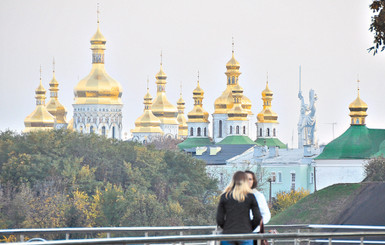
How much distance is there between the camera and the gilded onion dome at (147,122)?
144 m

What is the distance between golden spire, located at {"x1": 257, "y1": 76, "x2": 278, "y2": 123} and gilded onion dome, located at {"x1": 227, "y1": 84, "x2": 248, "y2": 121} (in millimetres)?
4688

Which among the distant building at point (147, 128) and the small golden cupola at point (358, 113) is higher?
the distant building at point (147, 128)

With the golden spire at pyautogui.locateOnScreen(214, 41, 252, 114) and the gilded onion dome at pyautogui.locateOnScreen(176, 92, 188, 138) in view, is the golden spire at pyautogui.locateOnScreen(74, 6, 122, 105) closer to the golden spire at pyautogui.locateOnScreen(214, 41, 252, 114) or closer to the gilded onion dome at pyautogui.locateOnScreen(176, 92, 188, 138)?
the golden spire at pyautogui.locateOnScreen(214, 41, 252, 114)

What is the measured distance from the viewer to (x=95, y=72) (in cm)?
13700

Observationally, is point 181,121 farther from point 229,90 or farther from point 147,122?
point 229,90

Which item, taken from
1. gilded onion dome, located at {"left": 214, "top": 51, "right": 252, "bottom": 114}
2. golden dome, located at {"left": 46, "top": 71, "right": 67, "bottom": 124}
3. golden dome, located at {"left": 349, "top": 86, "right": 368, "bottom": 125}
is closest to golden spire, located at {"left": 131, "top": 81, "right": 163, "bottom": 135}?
golden dome, located at {"left": 46, "top": 71, "right": 67, "bottom": 124}

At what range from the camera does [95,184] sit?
68438 millimetres

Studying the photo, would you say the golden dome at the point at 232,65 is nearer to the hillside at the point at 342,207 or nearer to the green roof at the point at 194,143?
the green roof at the point at 194,143

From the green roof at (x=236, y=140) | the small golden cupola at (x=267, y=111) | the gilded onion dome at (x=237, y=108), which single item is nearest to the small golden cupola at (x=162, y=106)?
the small golden cupola at (x=267, y=111)

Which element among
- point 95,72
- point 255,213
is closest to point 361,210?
point 255,213

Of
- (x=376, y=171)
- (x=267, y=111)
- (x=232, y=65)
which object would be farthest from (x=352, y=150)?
(x=267, y=111)

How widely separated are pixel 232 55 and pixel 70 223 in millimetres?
80156

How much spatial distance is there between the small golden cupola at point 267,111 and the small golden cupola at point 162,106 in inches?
650

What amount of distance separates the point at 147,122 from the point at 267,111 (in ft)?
46.4
